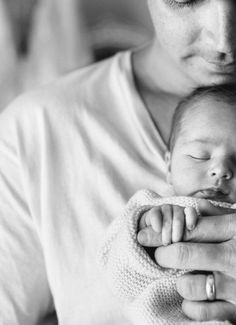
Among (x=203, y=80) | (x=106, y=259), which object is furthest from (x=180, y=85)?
(x=106, y=259)

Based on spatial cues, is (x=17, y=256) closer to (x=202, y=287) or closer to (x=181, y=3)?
(x=202, y=287)

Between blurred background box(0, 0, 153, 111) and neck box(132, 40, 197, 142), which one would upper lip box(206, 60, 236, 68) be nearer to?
neck box(132, 40, 197, 142)

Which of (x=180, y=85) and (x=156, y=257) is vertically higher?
(x=180, y=85)

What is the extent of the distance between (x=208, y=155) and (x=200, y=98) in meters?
0.13

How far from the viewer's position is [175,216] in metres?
1.05

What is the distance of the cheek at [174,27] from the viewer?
50.0 inches

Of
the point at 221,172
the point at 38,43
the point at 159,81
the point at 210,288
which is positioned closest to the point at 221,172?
the point at 221,172

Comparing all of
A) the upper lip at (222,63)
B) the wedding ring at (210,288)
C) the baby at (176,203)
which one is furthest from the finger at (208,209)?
the upper lip at (222,63)

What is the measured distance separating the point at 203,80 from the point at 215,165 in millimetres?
236

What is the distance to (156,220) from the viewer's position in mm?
1045

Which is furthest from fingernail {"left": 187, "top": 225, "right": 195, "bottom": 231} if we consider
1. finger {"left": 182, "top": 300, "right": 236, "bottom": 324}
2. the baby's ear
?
the baby's ear

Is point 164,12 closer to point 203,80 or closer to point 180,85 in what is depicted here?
point 203,80

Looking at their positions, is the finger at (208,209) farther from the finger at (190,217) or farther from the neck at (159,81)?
the neck at (159,81)

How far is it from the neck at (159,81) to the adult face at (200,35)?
0.43 feet
